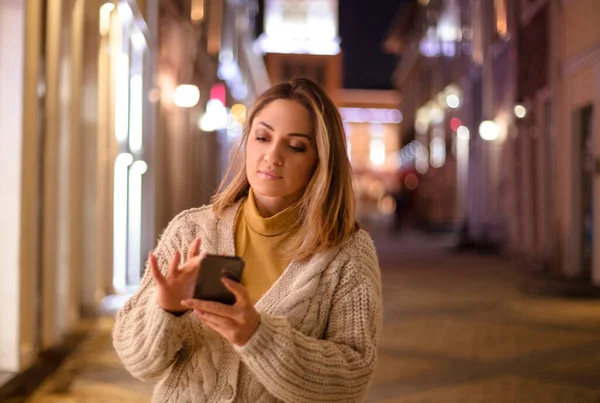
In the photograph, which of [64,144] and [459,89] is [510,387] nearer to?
[64,144]

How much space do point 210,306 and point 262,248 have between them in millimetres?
349

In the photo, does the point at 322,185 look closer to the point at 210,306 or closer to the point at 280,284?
the point at 280,284

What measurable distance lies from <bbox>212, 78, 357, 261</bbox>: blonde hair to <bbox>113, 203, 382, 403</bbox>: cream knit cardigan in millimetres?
39

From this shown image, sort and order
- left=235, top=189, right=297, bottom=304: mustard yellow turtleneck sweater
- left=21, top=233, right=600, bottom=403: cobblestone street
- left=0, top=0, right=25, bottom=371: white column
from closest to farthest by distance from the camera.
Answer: left=235, top=189, right=297, bottom=304: mustard yellow turtleneck sweater → left=0, top=0, right=25, bottom=371: white column → left=21, top=233, right=600, bottom=403: cobblestone street

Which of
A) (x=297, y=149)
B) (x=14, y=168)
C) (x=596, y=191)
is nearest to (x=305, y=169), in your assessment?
(x=297, y=149)

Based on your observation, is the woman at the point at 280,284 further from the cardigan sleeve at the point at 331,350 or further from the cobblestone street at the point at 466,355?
the cobblestone street at the point at 466,355

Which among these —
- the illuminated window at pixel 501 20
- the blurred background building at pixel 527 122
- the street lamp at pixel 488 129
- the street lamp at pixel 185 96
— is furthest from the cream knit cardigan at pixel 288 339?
the street lamp at pixel 488 129

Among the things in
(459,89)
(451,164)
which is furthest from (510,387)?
(451,164)

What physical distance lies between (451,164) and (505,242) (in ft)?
32.2

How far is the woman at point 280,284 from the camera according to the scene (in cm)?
167

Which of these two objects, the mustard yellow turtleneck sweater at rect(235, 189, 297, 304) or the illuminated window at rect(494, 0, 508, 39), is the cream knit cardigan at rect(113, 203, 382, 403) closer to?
the mustard yellow turtleneck sweater at rect(235, 189, 297, 304)

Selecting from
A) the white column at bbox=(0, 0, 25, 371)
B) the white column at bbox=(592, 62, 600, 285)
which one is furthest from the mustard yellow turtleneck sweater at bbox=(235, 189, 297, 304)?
the white column at bbox=(592, 62, 600, 285)

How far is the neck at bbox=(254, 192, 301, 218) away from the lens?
6.27 ft

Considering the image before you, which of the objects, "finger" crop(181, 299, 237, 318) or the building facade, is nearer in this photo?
"finger" crop(181, 299, 237, 318)
